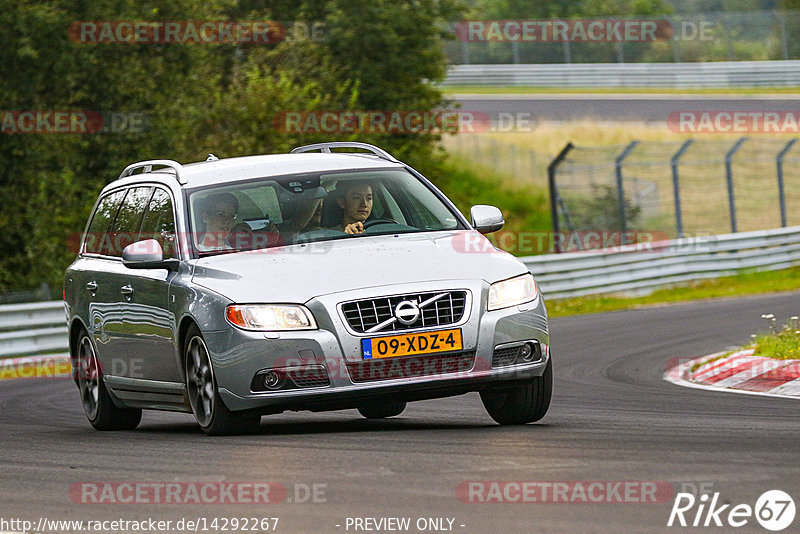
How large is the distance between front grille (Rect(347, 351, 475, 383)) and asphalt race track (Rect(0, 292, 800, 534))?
333mm

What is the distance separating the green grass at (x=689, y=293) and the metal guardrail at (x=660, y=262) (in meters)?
0.14

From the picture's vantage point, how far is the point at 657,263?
25797 millimetres

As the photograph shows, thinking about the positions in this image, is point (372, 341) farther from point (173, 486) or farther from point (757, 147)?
point (757, 147)

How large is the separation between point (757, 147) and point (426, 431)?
3429 cm

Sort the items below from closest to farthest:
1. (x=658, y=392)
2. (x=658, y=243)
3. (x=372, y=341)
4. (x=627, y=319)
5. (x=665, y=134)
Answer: (x=372, y=341), (x=658, y=392), (x=627, y=319), (x=658, y=243), (x=665, y=134)

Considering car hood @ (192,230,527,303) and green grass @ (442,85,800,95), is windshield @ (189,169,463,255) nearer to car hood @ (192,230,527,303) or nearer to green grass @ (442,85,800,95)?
car hood @ (192,230,527,303)

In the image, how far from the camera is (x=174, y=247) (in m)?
9.55

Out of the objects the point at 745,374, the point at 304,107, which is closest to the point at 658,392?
the point at 745,374

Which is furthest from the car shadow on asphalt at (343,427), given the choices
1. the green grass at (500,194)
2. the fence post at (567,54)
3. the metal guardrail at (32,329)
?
the fence post at (567,54)

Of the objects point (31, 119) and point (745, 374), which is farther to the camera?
point (31, 119)

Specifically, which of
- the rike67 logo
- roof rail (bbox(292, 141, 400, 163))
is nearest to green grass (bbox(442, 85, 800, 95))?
roof rail (bbox(292, 141, 400, 163))

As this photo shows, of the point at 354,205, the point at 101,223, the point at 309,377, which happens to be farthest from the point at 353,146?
the point at 309,377

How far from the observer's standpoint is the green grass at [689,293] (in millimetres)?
23938

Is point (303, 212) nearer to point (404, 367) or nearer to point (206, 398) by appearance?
point (206, 398)
